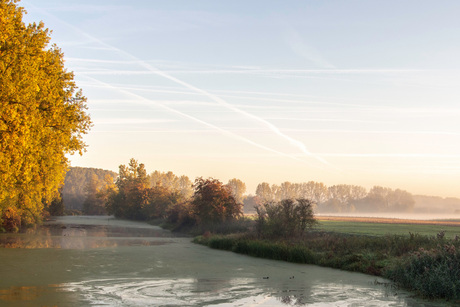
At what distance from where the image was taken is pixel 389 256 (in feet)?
56.2

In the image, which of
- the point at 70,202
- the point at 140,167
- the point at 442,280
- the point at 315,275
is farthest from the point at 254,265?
the point at 70,202

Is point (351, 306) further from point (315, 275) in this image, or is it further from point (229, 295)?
point (315, 275)

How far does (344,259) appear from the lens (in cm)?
1773

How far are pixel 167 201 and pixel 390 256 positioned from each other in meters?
56.8

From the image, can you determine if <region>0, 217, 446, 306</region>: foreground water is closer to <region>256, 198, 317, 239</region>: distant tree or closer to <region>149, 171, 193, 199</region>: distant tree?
<region>256, 198, 317, 239</region>: distant tree

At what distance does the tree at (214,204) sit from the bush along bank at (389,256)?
10615mm

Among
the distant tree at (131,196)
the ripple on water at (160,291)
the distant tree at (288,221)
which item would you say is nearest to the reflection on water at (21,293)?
the ripple on water at (160,291)

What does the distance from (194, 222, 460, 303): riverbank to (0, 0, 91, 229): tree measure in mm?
11137

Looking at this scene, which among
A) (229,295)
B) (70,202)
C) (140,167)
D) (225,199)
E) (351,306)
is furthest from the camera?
(70,202)

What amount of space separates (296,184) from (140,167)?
89.2 meters

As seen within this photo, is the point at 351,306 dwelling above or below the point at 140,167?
below

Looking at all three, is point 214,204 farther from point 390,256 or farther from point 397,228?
point 390,256

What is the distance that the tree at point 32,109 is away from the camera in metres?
18.8

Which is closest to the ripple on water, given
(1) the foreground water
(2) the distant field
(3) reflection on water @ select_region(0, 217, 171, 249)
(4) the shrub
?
(1) the foreground water
